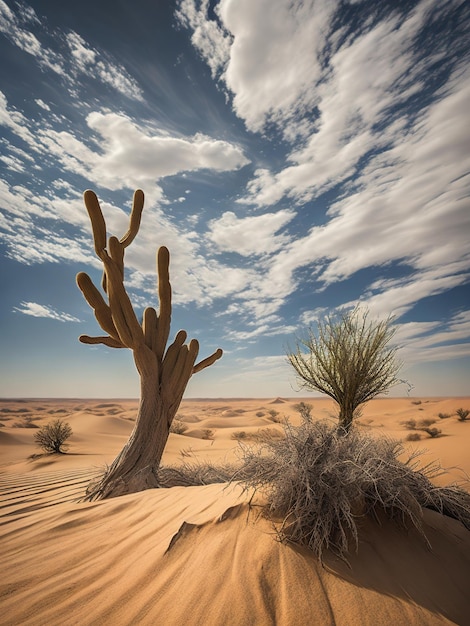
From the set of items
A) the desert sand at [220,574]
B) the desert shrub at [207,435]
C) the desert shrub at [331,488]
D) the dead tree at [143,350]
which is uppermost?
the dead tree at [143,350]

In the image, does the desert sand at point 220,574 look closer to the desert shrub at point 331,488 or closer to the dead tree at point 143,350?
the desert shrub at point 331,488

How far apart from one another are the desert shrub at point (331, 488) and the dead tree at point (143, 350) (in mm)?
2524

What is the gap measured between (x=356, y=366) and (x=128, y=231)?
5.26 m

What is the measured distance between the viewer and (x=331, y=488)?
2.19 meters

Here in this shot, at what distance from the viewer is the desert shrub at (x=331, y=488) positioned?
209 cm

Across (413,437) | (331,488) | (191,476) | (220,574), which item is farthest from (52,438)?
(413,437)

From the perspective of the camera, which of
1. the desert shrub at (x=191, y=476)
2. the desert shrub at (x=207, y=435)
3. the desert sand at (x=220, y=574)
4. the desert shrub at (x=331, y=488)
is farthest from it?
the desert shrub at (x=207, y=435)

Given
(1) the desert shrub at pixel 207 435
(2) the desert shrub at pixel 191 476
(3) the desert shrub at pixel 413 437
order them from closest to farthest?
(2) the desert shrub at pixel 191 476 → (3) the desert shrub at pixel 413 437 → (1) the desert shrub at pixel 207 435

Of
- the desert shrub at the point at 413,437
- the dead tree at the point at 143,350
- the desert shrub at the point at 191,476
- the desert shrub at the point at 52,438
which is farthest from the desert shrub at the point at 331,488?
the desert shrub at the point at 52,438

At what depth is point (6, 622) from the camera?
180 cm

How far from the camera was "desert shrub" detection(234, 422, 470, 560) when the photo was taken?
2090 millimetres

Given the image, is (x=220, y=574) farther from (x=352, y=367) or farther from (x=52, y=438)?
(x=52, y=438)

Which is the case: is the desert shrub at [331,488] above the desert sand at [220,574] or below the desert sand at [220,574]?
above

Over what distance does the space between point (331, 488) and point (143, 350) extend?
11.9 feet
